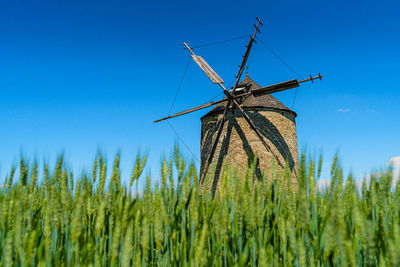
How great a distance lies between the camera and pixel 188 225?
77.7 inches

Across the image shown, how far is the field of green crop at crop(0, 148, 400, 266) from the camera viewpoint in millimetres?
1331

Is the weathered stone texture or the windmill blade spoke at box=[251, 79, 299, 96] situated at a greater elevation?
the windmill blade spoke at box=[251, 79, 299, 96]

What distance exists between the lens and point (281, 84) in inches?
461

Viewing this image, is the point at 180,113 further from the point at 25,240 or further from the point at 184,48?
the point at 25,240

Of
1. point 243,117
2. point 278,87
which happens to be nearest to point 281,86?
point 278,87

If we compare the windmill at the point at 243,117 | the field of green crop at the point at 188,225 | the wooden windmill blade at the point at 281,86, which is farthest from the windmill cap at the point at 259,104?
the field of green crop at the point at 188,225

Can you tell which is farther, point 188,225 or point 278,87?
point 278,87

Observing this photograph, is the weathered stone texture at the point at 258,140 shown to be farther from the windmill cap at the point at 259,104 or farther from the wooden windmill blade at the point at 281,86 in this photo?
the wooden windmill blade at the point at 281,86

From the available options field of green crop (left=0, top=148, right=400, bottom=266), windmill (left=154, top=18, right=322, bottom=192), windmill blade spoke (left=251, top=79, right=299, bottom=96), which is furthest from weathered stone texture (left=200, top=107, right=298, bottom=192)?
field of green crop (left=0, top=148, right=400, bottom=266)

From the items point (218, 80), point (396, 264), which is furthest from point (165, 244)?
point (218, 80)

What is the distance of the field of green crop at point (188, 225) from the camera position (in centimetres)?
133

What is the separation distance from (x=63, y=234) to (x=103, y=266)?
0.32 m

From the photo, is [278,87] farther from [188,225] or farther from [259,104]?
[188,225]

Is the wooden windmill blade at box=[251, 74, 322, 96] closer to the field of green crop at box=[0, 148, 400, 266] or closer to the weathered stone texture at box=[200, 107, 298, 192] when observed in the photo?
the weathered stone texture at box=[200, 107, 298, 192]
